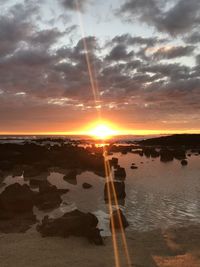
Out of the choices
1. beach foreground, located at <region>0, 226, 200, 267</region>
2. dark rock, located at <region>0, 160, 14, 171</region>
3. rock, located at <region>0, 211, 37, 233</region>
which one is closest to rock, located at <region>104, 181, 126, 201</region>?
rock, located at <region>0, 211, 37, 233</region>

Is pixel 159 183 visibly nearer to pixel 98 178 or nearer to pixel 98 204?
pixel 98 178

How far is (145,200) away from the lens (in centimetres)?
2453

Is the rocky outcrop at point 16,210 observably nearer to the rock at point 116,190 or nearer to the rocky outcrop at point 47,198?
the rocky outcrop at point 47,198

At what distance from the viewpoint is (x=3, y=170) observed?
40.8m

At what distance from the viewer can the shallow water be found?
19.3 metres

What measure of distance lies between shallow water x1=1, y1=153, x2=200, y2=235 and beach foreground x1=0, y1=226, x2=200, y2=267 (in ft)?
5.50

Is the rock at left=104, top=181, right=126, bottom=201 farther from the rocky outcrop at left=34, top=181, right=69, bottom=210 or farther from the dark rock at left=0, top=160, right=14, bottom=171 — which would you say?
the dark rock at left=0, top=160, right=14, bottom=171

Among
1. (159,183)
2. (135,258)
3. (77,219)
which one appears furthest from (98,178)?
(135,258)

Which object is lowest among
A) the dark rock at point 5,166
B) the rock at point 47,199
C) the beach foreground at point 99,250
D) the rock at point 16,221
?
the beach foreground at point 99,250

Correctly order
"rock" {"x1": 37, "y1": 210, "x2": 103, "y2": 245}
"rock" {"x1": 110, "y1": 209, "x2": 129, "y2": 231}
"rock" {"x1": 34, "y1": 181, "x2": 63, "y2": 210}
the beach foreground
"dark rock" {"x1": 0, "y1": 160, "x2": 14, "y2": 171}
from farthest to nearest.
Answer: "dark rock" {"x1": 0, "y1": 160, "x2": 14, "y2": 171}, "rock" {"x1": 34, "y1": 181, "x2": 63, "y2": 210}, "rock" {"x1": 110, "y1": 209, "x2": 129, "y2": 231}, "rock" {"x1": 37, "y1": 210, "x2": 103, "y2": 245}, the beach foreground

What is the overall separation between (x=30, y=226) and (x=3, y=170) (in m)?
24.4

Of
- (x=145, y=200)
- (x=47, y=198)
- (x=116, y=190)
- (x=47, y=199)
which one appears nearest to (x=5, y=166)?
(x=47, y=198)

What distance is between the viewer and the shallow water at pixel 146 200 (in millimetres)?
19281

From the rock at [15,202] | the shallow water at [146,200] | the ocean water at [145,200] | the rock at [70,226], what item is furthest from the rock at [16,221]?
the rock at [70,226]
